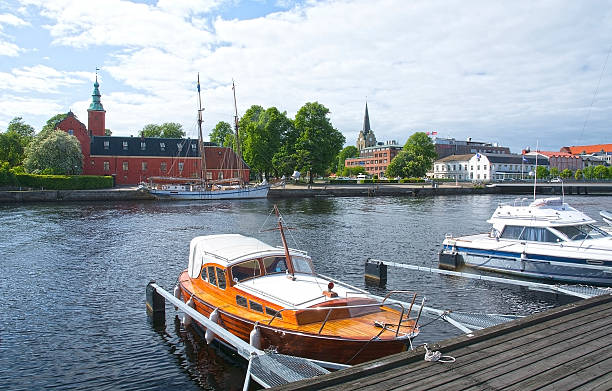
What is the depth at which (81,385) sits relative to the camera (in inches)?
485

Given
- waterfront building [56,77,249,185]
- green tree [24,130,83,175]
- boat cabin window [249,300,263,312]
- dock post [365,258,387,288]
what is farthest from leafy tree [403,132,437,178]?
boat cabin window [249,300,263,312]

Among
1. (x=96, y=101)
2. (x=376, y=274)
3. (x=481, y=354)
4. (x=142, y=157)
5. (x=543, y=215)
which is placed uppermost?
(x=96, y=101)

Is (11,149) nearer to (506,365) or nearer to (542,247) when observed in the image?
(542,247)

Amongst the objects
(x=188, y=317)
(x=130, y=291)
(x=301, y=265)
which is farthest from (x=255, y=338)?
(x=130, y=291)

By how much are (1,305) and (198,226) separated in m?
24.8

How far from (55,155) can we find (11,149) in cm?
2632

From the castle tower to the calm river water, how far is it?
62.1 metres

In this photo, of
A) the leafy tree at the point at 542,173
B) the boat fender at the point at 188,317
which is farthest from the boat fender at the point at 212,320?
the leafy tree at the point at 542,173

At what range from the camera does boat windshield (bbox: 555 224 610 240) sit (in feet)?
73.3

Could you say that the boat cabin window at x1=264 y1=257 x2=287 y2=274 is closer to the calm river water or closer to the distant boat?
the calm river water

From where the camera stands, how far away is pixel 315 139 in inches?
3706

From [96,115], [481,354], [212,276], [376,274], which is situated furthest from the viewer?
[96,115]

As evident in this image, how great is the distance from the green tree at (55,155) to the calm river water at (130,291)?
1476 inches

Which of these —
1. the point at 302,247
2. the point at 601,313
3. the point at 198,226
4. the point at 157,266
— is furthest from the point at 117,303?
the point at 198,226
